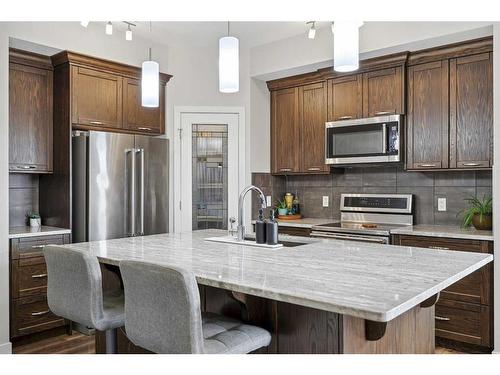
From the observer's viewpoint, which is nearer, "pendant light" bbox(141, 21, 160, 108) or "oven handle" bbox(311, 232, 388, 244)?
"pendant light" bbox(141, 21, 160, 108)

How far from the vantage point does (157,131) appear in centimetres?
441

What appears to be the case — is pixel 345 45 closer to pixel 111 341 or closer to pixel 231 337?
pixel 231 337

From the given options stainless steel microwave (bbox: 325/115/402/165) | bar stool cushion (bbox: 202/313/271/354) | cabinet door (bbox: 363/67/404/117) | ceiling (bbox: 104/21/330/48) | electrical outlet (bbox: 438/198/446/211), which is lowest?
bar stool cushion (bbox: 202/313/271/354)

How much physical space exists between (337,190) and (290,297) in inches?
132

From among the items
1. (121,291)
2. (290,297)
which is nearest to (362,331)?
(290,297)

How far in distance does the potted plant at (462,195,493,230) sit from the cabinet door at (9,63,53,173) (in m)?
3.55

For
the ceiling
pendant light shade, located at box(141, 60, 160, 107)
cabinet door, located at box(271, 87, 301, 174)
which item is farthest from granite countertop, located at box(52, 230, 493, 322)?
the ceiling

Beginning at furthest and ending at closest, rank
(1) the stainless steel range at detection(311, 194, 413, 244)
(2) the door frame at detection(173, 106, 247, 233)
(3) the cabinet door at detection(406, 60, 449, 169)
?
(2) the door frame at detection(173, 106, 247, 233) < (1) the stainless steel range at detection(311, 194, 413, 244) < (3) the cabinet door at detection(406, 60, 449, 169)

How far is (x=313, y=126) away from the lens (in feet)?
14.6

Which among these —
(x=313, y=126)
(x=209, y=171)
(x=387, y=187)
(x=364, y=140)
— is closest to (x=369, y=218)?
(x=387, y=187)

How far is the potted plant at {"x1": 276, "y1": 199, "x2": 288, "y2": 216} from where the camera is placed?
15.5 ft

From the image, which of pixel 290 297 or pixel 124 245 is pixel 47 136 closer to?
pixel 124 245

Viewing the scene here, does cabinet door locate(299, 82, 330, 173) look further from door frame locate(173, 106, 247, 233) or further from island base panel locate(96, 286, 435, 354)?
island base panel locate(96, 286, 435, 354)
